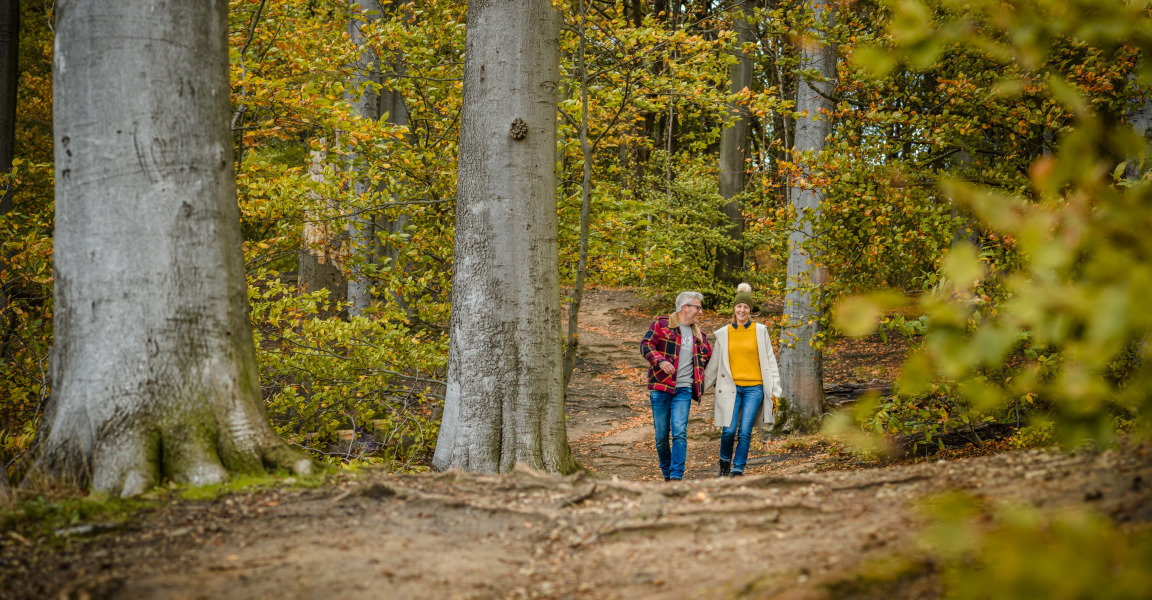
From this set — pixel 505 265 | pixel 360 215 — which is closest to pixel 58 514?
pixel 505 265

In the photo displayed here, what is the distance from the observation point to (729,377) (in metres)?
7.77

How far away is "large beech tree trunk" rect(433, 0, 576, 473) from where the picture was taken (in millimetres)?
6047

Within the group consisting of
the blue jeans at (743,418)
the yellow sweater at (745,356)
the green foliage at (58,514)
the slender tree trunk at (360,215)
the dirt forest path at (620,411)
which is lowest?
the dirt forest path at (620,411)

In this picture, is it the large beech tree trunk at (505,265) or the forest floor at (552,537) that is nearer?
the forest floor at (552,537)

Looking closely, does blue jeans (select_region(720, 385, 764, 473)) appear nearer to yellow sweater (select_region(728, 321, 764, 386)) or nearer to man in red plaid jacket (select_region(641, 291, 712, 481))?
yellow sweater (select_region(728, 321, 764, 386))

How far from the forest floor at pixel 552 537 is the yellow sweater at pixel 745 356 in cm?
297

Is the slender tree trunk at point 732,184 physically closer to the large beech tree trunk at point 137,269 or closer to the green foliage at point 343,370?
the green foliage at point 343,370

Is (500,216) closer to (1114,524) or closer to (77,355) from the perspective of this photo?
(77,355)

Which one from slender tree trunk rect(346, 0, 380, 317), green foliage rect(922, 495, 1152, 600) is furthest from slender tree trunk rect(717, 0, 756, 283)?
green foliage rect(922, 495, 1152, 600)

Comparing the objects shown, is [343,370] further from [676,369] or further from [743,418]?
[743,418]

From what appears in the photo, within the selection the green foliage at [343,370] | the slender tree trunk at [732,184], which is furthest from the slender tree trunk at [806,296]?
the slender tree trunk at [732,184]

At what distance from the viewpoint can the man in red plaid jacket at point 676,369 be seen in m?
7.66

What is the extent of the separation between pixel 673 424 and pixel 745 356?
0.97m

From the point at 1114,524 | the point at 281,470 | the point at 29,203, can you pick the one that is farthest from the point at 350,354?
the point at 29,203
